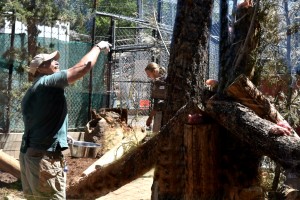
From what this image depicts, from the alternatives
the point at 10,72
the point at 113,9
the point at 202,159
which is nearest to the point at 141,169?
the point at 202,159

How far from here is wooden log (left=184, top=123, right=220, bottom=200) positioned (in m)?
4.72

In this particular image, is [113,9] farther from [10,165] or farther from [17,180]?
[10,165]

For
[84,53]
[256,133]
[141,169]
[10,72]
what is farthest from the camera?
[84,53]

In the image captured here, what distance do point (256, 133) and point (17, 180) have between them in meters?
5.16

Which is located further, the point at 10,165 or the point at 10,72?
the point at 10,72

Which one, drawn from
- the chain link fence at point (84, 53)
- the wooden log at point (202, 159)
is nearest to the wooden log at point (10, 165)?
the chain link fence at point (84, 53)

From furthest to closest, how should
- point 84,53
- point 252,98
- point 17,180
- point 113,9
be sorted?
point 113,9
point 84,53
point 17,180
point 252,98

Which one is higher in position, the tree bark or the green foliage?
the green foliage

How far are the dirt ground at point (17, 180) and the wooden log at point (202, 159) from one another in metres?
2.58

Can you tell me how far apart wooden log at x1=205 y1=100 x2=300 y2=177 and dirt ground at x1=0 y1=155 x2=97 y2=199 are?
2907 mm

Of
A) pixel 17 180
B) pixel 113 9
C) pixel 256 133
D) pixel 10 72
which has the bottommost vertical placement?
pixel 17 180

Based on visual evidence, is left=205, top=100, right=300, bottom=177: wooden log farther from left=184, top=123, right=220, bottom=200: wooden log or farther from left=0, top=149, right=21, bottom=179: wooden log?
left=0, top=149, right=21, bottom=179: wooden log

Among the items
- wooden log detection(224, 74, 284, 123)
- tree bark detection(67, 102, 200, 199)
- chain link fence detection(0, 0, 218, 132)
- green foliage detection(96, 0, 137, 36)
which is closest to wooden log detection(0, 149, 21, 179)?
tree bark detection(67, 102, 200, 199)

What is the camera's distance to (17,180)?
861 cm
